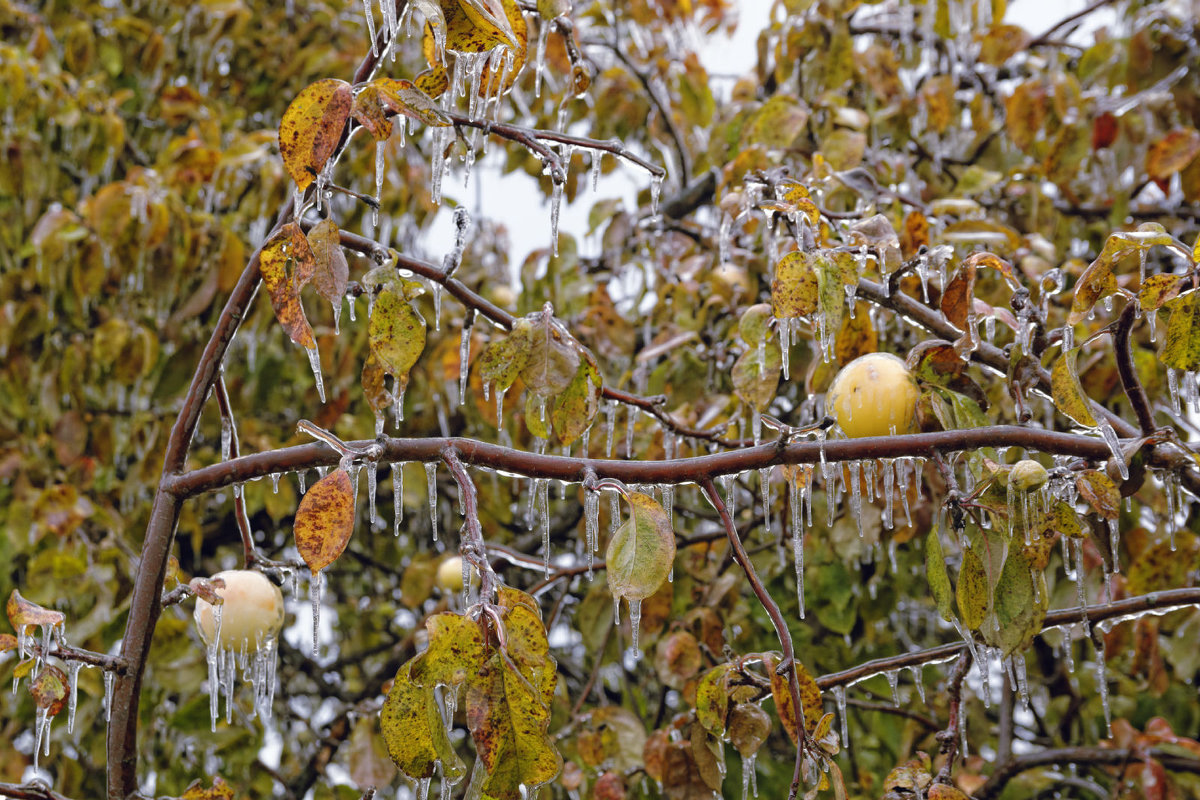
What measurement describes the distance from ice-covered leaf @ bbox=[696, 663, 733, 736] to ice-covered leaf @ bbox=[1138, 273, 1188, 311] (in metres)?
0.46

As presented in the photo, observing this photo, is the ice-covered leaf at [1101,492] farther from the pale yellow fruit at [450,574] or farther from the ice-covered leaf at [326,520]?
the pale yellow fruit at [450,574]

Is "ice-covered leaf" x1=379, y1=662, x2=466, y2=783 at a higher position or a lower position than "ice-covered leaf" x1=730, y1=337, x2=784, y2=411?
lower

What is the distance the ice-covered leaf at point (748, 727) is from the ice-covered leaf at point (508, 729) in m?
0.36

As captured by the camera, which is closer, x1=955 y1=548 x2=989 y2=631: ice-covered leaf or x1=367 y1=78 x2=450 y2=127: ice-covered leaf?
x1=367 y1=78 x2=450 y2=127: ice-covered leaf

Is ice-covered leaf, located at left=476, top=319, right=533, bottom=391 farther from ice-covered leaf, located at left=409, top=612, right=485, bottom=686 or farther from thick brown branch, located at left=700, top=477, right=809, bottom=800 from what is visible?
ice-covered leaf, located at left=409, top=612, right=485, bottom=686

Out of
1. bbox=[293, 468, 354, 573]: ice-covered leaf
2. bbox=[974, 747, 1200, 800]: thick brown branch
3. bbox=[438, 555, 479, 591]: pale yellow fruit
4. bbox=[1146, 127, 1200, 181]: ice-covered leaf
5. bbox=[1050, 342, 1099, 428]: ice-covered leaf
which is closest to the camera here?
bbox=[293, 468, 354, 573]: ice-covered leaf

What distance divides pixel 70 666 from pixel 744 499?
1.22 m

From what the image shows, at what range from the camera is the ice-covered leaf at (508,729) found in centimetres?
61

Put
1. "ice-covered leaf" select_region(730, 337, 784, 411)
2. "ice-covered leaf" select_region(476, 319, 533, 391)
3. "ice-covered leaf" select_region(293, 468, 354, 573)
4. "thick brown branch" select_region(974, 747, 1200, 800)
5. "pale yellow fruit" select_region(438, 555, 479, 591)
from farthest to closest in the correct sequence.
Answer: "pale yellow fruit" select_region(438, 555, 479, 591)
"thick brown branch" select_region(974, 747, 1200, 800)
"ice-covered leaf" select_region(730, 337, 784, 411)
"ice-covered leaf" select_region(476, 319, 533, 391)
"ice-covered leaf" select_region(293, 468, 354, 573)

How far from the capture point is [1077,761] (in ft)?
4.94

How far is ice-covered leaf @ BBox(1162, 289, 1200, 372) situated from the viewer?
78cm

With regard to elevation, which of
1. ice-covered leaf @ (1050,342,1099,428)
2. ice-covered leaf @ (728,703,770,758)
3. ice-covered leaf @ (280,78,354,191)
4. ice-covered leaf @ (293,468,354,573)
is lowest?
ice-covered leaf @ (728,703,770,758)

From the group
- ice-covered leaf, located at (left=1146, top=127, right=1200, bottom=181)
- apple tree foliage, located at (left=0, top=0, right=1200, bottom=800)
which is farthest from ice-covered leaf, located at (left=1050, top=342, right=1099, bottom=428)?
ice-covered leaf, located at (left=1146, top=127, right=1200, bottom=181)

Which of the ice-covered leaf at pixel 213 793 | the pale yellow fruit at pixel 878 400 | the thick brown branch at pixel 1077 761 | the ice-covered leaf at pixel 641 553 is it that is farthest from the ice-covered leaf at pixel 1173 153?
the ice-covered leaf at pixel 213 793
